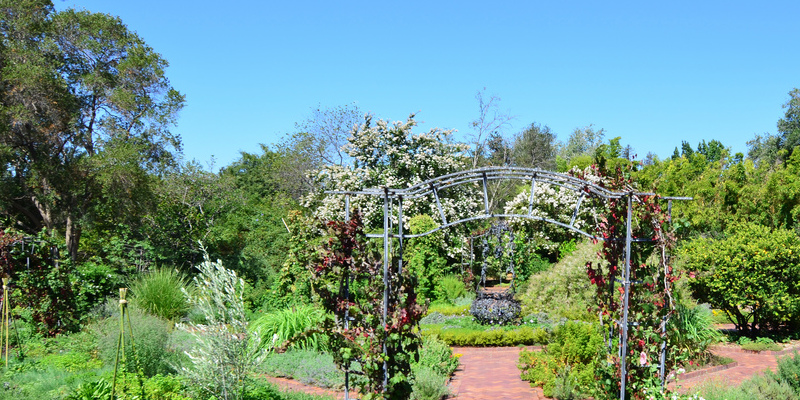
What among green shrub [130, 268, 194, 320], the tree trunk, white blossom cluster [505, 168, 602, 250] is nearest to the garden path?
green shrub [130, 268, 194, 320]

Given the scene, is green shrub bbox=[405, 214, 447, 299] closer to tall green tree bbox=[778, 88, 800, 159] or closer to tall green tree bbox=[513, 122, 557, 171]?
tall green tree bbox=[513, 122, 557, 171]

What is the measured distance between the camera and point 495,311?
1005 centimetres

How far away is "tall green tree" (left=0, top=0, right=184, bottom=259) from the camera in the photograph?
38.5 ft

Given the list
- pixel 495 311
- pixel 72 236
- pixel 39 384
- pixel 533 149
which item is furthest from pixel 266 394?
Result: pixel 533 149

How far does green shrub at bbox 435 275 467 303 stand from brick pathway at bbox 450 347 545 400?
4296mm

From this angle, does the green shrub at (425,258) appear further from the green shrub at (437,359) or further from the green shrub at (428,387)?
the green shrub at (428,387)

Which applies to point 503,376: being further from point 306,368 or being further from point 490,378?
point 306,368

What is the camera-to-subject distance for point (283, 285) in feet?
36.5

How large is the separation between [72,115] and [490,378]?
10.6 metres

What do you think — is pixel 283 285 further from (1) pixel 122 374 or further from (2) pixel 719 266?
(2) pixel 719 266

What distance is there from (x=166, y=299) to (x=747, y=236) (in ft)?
32.7

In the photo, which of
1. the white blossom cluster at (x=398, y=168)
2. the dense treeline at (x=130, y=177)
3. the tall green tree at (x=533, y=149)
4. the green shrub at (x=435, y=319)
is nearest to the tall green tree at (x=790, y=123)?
the tall green tree at (x=533, y=149)

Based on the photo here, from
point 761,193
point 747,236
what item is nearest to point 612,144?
point 761,193

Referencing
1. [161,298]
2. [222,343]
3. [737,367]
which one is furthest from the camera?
[161,298]
